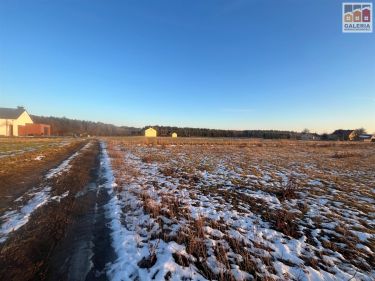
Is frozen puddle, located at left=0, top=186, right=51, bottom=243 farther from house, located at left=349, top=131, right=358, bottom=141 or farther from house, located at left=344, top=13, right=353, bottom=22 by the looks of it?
house, located at left=349, top=131, right=358, bottom=141

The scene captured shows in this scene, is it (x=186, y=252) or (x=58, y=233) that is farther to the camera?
(x=58, y=233)

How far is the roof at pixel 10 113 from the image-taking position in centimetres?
7331

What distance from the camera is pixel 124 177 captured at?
1144 centimetres

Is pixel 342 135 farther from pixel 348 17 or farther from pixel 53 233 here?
pixel 53 233

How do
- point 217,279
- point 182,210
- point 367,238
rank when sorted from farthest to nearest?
point 182,210 < point 367,238 < point 217,279

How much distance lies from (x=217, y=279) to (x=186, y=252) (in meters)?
0.99

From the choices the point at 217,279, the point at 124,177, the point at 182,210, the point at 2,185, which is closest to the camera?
the point at 217,279

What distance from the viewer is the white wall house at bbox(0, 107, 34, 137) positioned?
72000 mm

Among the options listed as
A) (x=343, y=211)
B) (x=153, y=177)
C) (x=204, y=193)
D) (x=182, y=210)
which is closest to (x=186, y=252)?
(x=182, y=210)

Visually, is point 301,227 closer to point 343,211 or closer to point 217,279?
point 343,211

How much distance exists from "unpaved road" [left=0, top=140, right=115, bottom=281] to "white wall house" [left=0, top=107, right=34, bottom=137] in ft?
268

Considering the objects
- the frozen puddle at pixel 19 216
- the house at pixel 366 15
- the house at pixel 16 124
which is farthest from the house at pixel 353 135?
the house at pixel 16 124

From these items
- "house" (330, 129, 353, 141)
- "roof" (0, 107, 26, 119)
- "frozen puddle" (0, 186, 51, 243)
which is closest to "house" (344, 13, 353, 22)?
"frozen puddle" (0, 186, 51, 243)

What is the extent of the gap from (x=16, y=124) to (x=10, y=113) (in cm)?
→ 435
